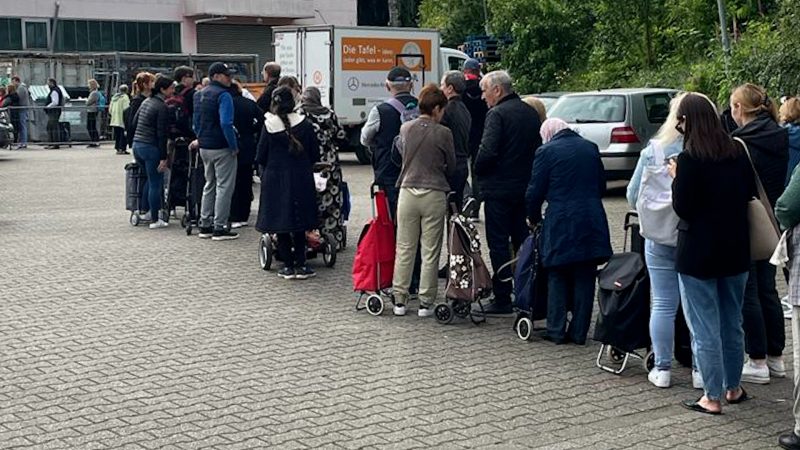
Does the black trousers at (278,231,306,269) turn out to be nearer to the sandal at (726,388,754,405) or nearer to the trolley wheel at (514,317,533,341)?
the trolley wheel at (514,317,533,341)

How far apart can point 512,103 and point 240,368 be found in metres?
3.13

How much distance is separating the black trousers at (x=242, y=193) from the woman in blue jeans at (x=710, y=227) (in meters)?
8.60

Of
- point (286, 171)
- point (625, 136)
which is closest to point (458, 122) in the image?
point (286, 171)

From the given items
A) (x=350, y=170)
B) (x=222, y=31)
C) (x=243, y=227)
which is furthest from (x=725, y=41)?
(x=222, y=31)

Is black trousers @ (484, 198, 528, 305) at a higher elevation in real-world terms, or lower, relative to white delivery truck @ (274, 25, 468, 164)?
lower

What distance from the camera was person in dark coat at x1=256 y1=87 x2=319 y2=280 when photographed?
11.5 m

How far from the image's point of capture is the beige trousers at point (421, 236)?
9.74 meters

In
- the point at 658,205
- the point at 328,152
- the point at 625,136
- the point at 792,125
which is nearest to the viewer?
the point at 658,205

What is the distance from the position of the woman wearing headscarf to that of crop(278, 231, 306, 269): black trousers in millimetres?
732

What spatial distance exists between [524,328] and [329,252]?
3.84 meters

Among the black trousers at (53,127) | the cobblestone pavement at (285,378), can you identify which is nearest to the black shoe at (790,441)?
the cobblestone pavement at (285,378)

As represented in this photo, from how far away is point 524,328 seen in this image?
29.9 ft

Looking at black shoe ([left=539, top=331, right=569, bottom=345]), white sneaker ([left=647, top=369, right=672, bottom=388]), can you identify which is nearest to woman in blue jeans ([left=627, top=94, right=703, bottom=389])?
white sneaker ([left=647, top=369, right=672, bottom=388])

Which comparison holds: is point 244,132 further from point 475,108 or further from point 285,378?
point 285,378
